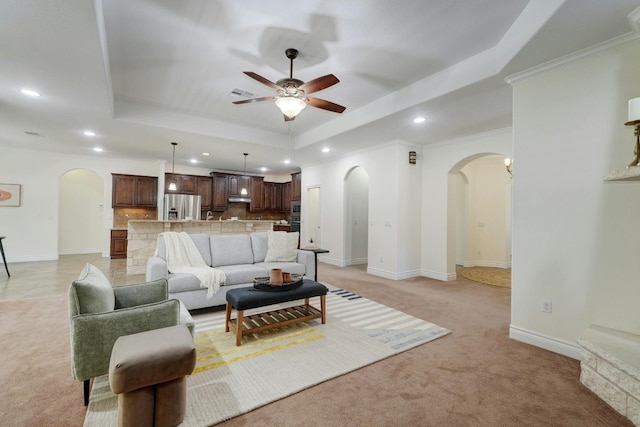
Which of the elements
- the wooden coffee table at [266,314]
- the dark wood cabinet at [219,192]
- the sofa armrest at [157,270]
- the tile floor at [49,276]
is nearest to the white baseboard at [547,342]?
the wooden coffee table at [266,314]

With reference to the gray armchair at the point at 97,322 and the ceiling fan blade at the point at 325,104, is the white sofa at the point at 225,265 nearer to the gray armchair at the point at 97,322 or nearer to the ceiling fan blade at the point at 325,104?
the gray armchair at the point at 97,322

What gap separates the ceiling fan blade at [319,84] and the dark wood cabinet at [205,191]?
6880mm

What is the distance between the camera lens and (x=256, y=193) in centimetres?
959

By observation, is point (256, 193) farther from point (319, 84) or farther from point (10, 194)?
point (319, 84)

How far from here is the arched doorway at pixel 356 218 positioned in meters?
7.05

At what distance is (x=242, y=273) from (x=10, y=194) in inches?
282

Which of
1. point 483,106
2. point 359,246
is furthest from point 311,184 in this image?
point 483,106

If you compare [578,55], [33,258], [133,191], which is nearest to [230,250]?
[578,55]

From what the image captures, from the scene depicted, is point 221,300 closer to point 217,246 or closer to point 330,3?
point 217,246

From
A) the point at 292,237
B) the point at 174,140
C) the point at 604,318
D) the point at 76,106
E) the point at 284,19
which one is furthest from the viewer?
the point at 174,140

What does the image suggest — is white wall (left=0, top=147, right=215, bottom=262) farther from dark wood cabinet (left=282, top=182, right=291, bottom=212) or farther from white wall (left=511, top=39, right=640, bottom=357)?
white wall (left=511, top=39, right=640, bottom=357)

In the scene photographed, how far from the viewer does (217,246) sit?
4160mm

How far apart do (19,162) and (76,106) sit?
15.7 ft

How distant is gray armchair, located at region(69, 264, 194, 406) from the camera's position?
66.9 inches
